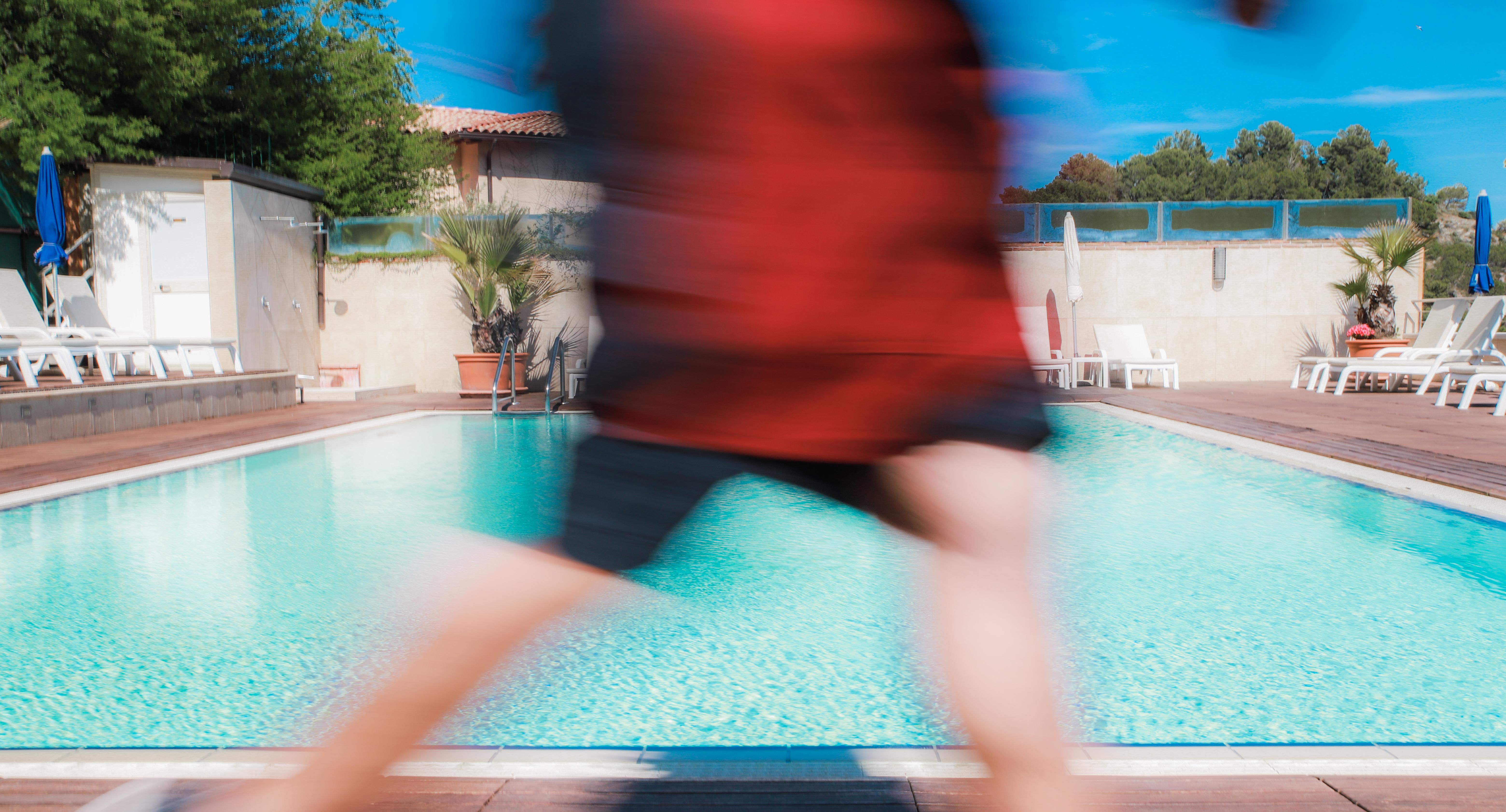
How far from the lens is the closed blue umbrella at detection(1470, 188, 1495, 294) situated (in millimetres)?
12938

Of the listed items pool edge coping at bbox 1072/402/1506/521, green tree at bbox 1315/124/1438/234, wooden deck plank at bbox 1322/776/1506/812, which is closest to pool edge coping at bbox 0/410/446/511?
pool edge coping at bbox 1072/402/1506/521

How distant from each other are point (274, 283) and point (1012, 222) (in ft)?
43.5

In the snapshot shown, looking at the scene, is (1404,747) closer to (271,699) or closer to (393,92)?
(271,699)

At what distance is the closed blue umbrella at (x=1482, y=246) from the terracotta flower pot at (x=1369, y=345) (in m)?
1.44

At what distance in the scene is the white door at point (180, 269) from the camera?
38.9ft

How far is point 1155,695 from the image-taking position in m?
2.73

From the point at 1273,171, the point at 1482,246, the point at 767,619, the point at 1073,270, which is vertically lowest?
the point at 767,619

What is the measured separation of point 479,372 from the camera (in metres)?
11.9

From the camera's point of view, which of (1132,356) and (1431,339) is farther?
(1132,356)

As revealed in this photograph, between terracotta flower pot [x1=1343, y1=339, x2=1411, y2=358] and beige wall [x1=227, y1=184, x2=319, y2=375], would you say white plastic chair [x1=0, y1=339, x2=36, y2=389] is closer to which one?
beige wall [x1=227, y1=184, x2=319, y2=375]

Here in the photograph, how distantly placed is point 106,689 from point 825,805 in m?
2.42

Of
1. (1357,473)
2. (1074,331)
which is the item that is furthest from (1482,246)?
(1074,331)

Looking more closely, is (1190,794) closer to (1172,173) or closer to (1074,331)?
(1074,331)

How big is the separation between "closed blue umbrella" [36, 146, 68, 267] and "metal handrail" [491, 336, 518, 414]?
4.64 m
